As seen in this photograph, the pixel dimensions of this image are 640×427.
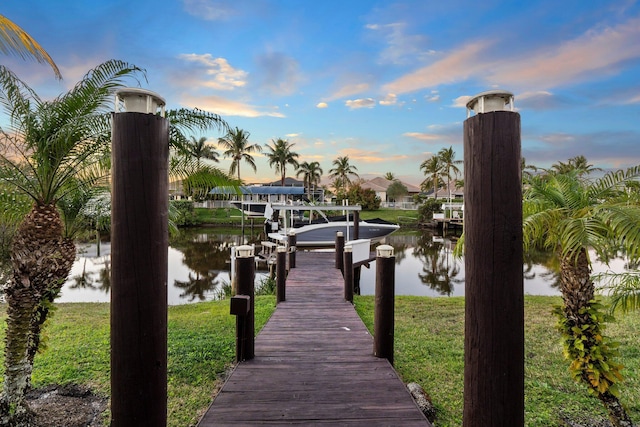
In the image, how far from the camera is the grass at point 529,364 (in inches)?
141

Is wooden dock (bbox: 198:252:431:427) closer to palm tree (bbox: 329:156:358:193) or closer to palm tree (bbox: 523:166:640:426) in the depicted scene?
palm tree (bbox: 523:166:640:426)

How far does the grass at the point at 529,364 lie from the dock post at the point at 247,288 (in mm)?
2096

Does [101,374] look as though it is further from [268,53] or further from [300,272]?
[268,53]

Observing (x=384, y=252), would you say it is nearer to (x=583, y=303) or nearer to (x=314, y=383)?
(x=314, y=383)

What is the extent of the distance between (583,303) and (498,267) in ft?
8.08

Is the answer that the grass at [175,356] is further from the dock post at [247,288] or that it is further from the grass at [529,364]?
the grass at [529,364]

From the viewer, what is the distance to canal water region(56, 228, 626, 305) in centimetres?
1197

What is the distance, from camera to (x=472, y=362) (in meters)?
1.57

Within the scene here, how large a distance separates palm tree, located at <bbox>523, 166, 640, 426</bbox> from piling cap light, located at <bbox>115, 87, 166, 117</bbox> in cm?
309

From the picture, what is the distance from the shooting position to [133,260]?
1.46m

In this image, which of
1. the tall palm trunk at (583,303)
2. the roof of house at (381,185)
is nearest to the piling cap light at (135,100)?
the tall palm trunk at (583,303)

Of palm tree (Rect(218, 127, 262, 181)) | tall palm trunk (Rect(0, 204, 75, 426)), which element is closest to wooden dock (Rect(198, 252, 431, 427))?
tall palm trunk (Rect(0, 204, 75, 426))

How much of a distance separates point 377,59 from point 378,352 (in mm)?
9242

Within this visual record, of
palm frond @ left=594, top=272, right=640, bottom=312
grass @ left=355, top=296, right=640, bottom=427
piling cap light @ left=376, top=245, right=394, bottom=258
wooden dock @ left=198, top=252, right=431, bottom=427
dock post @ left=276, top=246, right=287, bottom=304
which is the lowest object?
grass @ left=355, top=296, right=640, bottom=427
